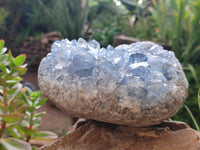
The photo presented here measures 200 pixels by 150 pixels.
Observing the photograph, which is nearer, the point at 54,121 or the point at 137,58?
the point at 137,58

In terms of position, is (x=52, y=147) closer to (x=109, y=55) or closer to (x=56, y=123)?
(x=109, y=55)

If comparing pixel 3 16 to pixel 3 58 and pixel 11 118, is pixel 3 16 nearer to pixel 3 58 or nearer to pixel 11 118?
pixel 3 58

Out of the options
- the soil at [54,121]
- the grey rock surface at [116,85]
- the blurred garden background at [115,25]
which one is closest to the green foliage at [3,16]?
the blurred garden background at [115,25]

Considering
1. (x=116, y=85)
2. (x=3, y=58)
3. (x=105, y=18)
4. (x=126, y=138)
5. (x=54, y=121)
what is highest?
(x=3, y=58)

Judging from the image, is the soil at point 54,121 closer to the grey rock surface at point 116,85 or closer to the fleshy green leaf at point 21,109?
the grey rock surface at point 116,85

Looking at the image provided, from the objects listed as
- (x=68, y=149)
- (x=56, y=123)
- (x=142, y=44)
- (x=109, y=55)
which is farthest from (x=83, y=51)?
(x=56, y=123)

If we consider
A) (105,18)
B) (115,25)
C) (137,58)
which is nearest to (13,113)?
(137,58)

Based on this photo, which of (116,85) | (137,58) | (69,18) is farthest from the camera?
(69,18)

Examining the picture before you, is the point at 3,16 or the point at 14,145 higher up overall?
the point at 14,145
